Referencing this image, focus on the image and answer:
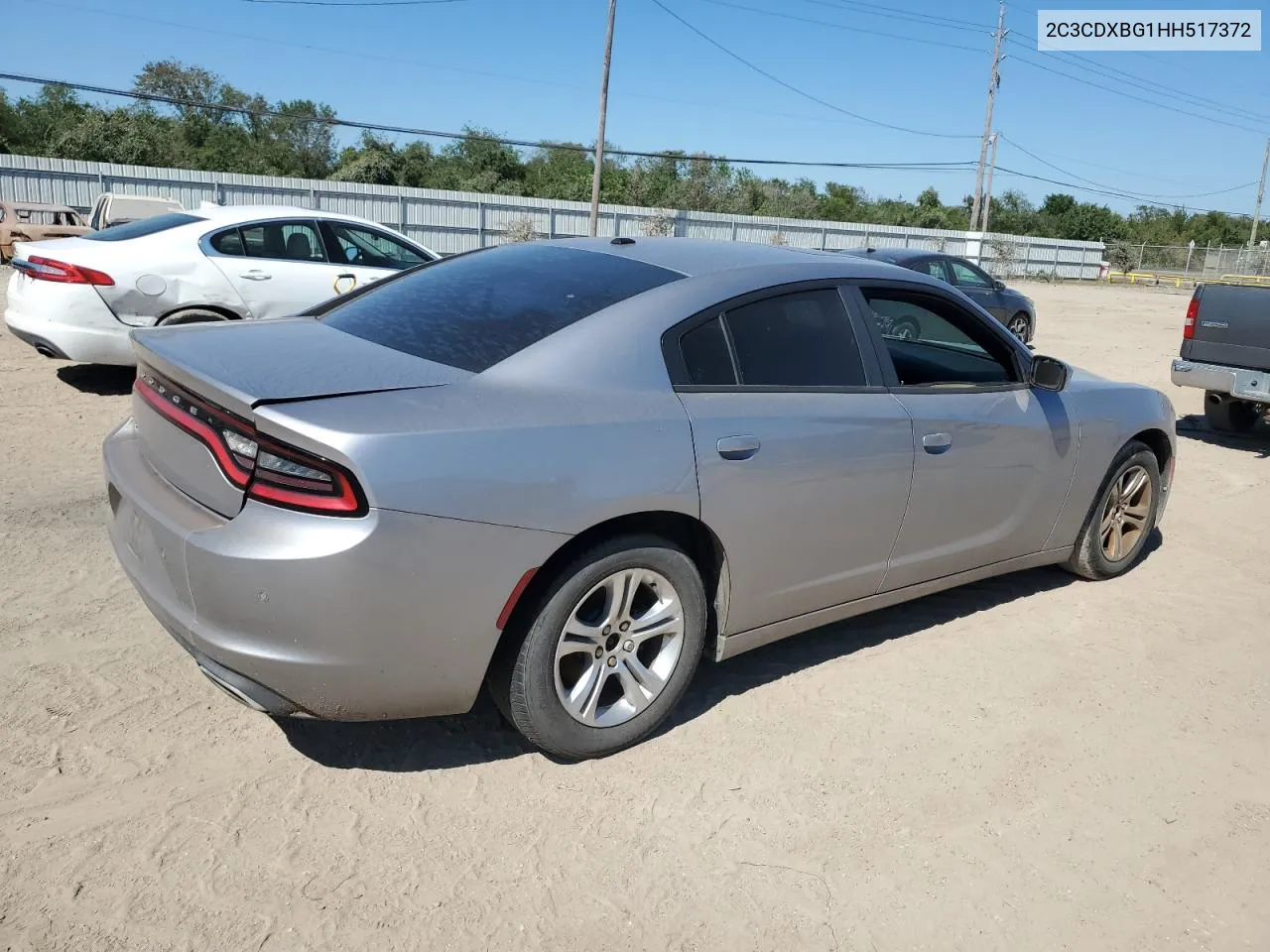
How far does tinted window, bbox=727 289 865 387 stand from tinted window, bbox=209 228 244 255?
224 inches

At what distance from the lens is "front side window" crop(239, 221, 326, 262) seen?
7.93 metres

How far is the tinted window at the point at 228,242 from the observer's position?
772 cm

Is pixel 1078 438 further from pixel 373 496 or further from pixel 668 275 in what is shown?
pixel 373 496

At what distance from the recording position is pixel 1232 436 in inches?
378

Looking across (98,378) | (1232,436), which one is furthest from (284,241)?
(1232,436)

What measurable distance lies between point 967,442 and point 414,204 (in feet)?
91.1

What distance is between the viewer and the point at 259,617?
2.58m

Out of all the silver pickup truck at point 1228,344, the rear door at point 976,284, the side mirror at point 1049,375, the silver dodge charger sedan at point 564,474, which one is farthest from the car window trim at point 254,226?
the rear door at point 976,284


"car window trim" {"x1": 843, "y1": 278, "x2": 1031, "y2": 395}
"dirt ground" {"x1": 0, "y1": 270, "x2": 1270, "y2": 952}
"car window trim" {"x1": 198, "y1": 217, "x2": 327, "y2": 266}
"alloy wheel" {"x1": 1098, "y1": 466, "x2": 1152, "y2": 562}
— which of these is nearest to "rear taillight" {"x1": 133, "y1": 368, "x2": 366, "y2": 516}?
"dirt ground" {"x1": 0, "y1": 270, "x2": 1270, "y2": 952}

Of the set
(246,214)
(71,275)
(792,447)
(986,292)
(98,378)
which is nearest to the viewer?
(792,447)

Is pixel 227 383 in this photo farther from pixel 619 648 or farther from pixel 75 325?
pixel 75 325

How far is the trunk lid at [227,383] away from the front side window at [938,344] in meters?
1.91

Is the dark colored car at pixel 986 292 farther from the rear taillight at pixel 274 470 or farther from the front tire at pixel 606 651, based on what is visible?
the rear taillight at pixel 274 470

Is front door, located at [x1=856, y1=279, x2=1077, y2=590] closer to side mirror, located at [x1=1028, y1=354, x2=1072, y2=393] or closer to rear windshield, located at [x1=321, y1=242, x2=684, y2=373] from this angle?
side mirror, located at [x1=1028, y1=354, x2=1072, y2=393]
